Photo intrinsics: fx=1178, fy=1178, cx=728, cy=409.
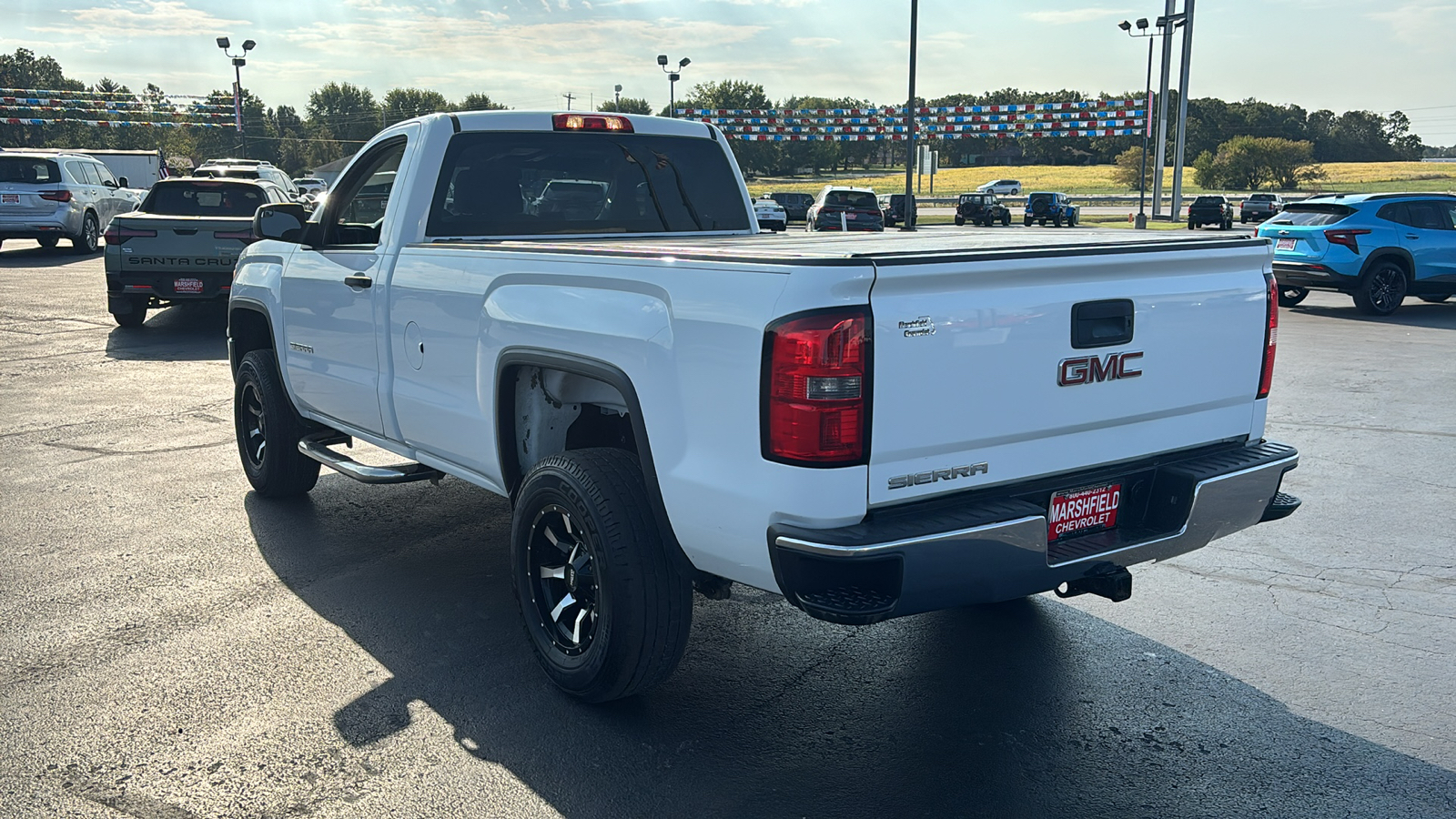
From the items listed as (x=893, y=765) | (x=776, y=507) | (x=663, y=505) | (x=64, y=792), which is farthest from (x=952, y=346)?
(x=64, y=792)

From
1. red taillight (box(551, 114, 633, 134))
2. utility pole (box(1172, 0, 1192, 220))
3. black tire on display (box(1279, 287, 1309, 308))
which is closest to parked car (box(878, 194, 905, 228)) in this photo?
utility pole (box(1172, 0, 1192, 220))

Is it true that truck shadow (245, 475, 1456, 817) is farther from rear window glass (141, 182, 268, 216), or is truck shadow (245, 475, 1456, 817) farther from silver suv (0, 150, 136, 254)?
silver suv (0, 150, 136, 254)

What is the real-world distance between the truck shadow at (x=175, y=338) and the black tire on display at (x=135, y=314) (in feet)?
0.30

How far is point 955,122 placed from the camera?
56.8 meters

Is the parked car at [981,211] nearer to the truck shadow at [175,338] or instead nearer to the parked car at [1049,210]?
the parked car at [1049,210]

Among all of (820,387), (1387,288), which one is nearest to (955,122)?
(1387,288)

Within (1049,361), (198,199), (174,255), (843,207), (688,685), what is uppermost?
(198,199)

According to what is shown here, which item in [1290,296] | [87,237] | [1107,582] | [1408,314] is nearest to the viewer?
[1107,582]

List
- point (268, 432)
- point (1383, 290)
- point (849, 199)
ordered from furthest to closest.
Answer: point (849, 199), point (1383, 290), point (268, 432)

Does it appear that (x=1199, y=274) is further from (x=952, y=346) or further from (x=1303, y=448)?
(x=1303, y=448)

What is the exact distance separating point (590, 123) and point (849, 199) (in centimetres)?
3026

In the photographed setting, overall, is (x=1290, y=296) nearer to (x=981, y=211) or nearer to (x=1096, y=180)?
(x=981, y=211)

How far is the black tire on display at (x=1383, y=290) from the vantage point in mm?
16266

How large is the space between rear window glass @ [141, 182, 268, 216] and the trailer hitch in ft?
45.0
